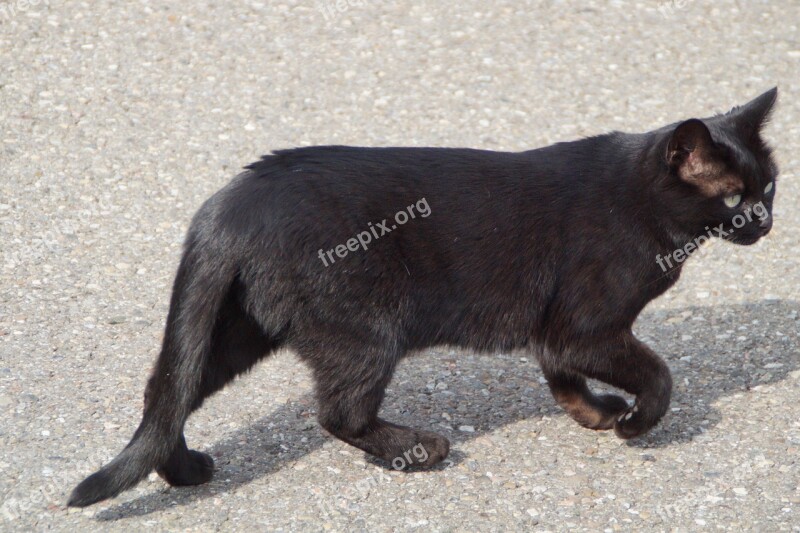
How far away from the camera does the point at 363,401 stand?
11.6 feet

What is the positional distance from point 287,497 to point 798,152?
14.2 feet

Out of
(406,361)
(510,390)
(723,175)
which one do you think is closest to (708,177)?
(723,175)

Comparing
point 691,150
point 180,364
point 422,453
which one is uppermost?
point 691,150

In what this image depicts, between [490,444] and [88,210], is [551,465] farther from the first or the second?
[88,210]

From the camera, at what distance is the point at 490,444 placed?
3.90 meters

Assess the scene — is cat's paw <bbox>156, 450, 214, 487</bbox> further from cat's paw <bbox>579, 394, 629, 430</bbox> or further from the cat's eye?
the cat's eye

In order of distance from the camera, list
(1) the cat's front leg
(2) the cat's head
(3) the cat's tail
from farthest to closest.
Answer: (1) the cat's front leg → (2) the cat's head → (3) the cat's tail

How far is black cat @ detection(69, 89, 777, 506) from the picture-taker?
11.0ft

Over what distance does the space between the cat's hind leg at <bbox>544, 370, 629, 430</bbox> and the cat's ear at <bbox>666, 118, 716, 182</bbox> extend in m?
0.91

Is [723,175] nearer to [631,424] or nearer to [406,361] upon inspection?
[631,424]

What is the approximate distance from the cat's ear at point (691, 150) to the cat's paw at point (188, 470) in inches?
79.8

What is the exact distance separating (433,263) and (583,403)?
937 mm

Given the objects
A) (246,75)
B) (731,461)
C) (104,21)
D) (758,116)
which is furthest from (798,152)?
(104,21)

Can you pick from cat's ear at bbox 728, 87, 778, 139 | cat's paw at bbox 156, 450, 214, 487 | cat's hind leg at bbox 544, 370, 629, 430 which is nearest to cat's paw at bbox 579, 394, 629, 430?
cat's hind leg at bbox 544, 370, 629, 430
